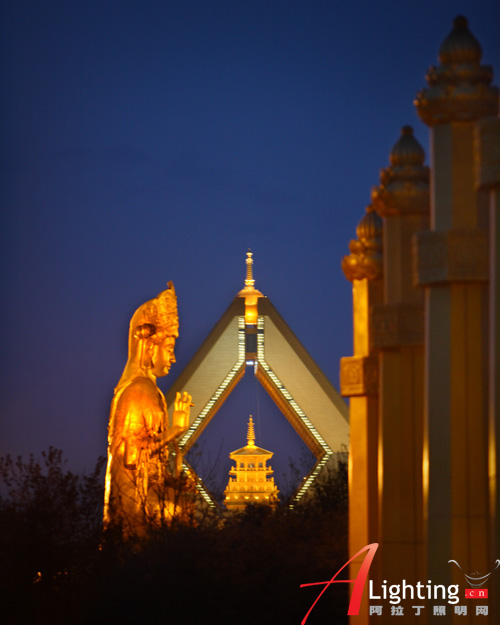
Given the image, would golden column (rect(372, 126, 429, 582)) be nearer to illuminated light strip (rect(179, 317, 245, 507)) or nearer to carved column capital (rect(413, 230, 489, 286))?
carved column capital (rect(413, 230, 489, 286))

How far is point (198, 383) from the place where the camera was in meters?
31.1

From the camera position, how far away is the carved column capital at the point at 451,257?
7.80 m

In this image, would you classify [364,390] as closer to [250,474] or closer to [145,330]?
[145,330]

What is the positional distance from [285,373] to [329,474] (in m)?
6.43

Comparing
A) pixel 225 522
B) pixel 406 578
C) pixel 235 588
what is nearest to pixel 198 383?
pixel 225 522

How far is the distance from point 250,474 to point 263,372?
9.01 ft

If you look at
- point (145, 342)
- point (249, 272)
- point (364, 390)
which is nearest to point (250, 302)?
point (249, 272)

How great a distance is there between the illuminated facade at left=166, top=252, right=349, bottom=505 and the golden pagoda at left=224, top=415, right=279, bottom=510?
115 centimetres

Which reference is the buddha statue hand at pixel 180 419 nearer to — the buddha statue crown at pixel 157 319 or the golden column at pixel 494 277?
the buddha statue crown at pixel 157 319

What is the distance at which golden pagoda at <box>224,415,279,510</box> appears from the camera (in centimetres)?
2944

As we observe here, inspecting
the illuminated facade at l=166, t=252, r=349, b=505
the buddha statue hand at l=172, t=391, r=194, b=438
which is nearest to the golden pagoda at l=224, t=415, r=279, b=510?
the illuminated facade at l=166, t=252, r=349, b=505

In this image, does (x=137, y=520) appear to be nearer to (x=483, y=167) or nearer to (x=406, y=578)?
(x=406, y=578)

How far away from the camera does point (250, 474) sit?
30.6 metres

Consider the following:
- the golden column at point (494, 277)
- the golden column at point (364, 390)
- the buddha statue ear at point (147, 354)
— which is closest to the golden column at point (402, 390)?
the golden column at point (364, 390)
